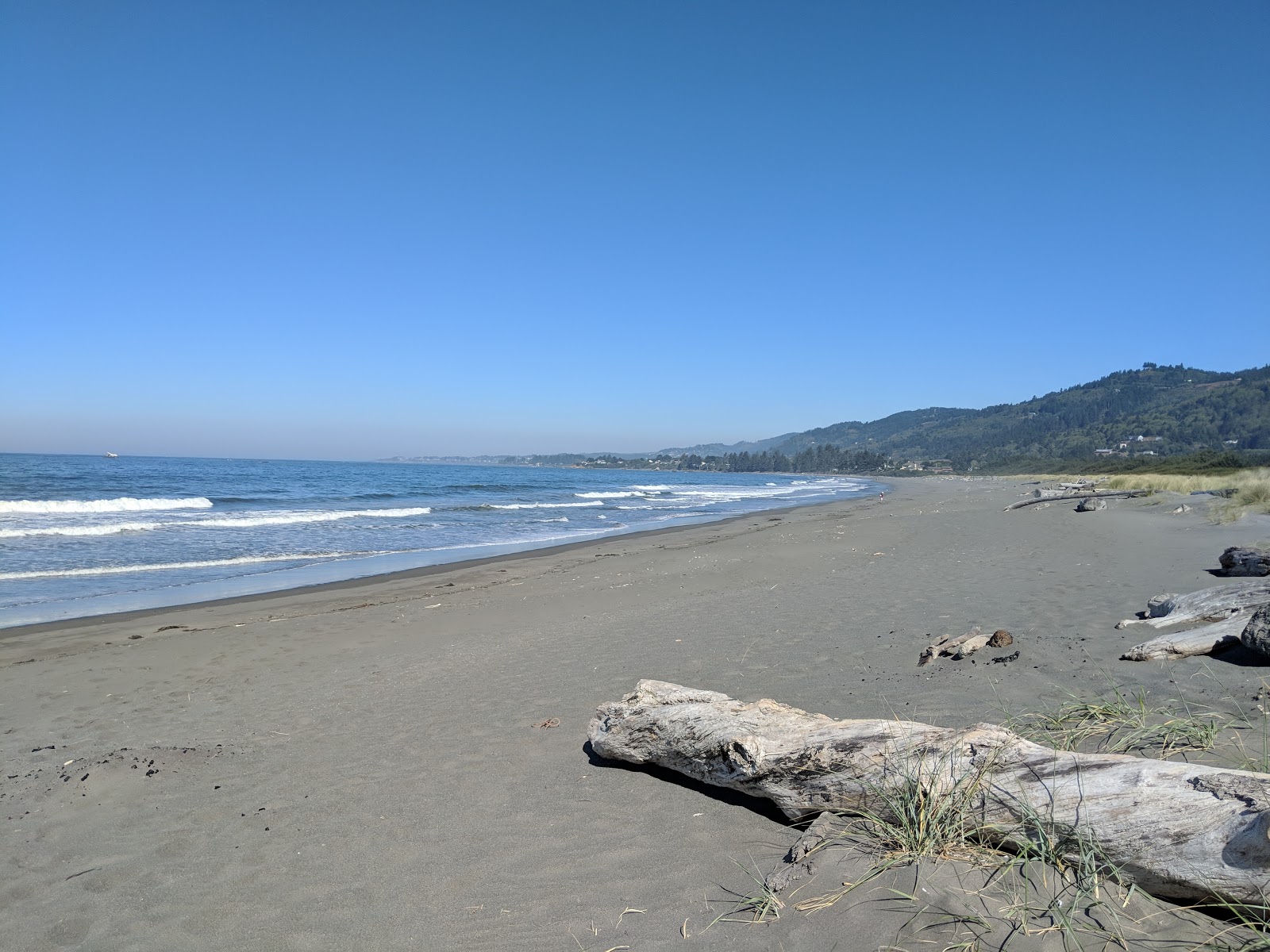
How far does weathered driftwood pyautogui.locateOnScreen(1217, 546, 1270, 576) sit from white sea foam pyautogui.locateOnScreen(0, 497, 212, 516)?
33.2 metres

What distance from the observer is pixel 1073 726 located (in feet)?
12.8

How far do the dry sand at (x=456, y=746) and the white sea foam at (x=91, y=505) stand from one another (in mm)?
22570

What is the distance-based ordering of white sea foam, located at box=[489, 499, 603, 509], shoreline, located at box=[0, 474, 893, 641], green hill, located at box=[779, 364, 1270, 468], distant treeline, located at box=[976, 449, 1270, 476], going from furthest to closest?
green hill, located at box=[779, 364, 1270, 468] < distant treeline, located at box=[976, 449, 1270, 476] < white sea foam, located at box=[489, 499, 603, 509] < shoreline, located at box=[0, 474, 893, 641]

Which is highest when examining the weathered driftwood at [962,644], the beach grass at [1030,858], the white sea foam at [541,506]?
the beach grass at [1030,858]

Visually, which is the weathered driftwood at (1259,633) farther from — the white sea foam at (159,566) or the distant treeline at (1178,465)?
the distant treeline at (1178,465)

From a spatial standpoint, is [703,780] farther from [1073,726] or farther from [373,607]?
[373,607]

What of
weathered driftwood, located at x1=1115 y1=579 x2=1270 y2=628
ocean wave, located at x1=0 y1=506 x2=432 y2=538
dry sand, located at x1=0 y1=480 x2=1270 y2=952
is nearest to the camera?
dry sand, located at x1=0 y1=480 x2=1270 y2=952

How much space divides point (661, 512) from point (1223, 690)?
3017cm

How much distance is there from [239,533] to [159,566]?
22.2 feet

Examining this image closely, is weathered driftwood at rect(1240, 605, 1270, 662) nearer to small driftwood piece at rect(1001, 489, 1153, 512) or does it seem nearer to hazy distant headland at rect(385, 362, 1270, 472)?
small driftwood piece at rect(1001, 489, 1153, 512)

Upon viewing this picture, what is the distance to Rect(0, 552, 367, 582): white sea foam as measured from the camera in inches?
533

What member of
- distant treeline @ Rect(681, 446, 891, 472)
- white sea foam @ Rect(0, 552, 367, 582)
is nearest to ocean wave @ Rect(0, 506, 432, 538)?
white sea foam @ Rect(0, 552, 367, 582)

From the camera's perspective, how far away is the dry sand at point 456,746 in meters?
3.08

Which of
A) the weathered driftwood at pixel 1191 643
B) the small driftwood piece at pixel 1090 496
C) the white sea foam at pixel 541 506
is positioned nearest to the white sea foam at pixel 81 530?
the white sea foam at pixel 541 506
